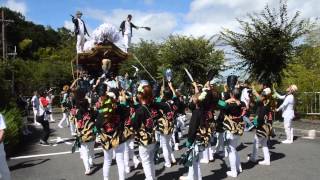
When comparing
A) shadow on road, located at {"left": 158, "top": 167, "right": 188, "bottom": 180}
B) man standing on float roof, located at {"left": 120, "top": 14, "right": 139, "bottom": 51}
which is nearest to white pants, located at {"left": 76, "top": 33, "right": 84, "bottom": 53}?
man standing on float roof, located at {"left": 120, "top": 14, "right": 139, "bottom": 51}

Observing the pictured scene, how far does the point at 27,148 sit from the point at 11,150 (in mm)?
1373

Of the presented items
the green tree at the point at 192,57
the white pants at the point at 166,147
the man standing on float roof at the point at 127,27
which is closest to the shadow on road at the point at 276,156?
the white pants at the point at 166,147

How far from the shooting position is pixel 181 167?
9586mm

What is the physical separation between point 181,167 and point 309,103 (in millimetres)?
11050

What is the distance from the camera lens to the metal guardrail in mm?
18719

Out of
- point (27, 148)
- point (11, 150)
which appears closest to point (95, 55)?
point (27, 148)

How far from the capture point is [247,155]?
11031 millimetres

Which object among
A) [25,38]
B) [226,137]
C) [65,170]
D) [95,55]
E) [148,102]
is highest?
[25,38]

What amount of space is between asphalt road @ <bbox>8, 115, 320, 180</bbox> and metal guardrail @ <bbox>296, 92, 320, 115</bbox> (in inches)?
236

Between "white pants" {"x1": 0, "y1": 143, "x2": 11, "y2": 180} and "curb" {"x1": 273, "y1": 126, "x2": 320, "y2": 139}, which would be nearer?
"white pants" {"x1": 0, "y1": 143, "x2": 11, "y2": 180}

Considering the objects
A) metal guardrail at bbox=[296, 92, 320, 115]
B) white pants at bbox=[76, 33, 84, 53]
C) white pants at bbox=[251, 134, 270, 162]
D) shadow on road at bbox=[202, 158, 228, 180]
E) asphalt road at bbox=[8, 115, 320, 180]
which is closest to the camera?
shadow on road at bbox=[202, 158, 228, 180]

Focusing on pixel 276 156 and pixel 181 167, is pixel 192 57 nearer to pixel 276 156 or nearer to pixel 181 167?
pixel 276 156

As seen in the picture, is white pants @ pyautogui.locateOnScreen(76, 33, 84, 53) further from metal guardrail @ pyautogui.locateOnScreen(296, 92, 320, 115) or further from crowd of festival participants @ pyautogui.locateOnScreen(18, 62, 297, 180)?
metal guardrail @ pyautogui.locateOnScreen(296, 92, 320, 115)

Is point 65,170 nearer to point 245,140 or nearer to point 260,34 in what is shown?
point 245,140
